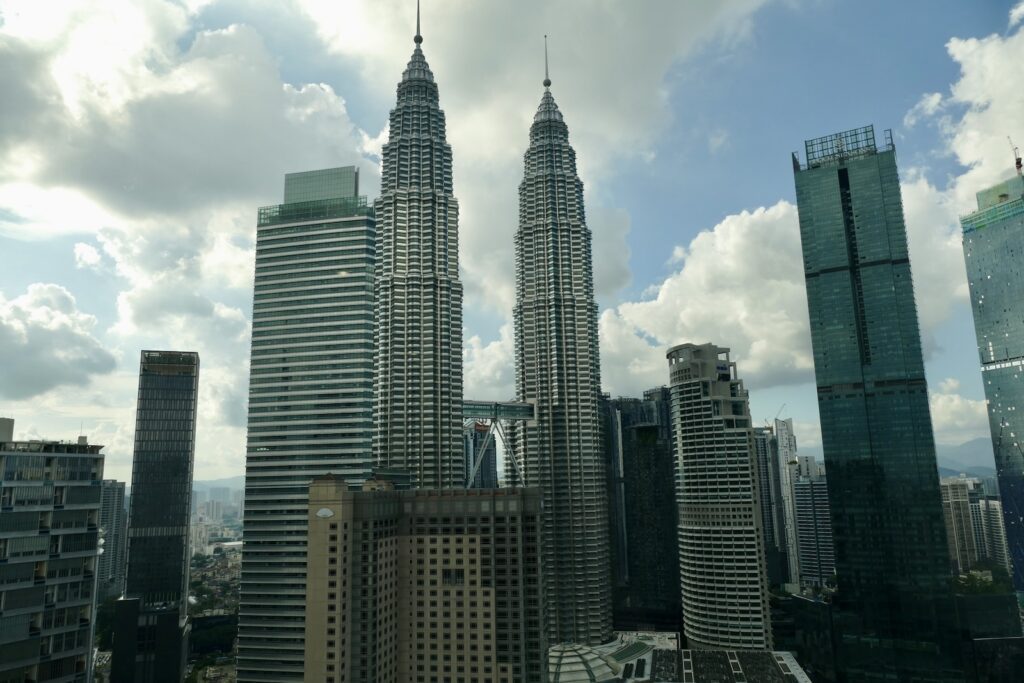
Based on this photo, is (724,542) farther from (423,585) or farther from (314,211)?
(314,211)

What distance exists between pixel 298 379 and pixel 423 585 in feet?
205

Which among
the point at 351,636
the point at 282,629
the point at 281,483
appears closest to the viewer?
the point at 351,636

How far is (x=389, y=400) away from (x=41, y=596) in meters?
123

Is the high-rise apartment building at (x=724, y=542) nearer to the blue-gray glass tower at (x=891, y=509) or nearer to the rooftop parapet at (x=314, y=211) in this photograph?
the blue-gray glass tower at (x=891, y=509)

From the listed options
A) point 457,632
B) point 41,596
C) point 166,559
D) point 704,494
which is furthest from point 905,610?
point 166,559

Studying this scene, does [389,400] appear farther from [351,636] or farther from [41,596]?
[41,596]

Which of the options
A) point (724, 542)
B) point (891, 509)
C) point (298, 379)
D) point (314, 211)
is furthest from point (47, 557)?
point (891, 509)

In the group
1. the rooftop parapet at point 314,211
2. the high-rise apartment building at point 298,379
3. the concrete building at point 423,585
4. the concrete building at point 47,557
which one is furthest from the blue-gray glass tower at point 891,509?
the concrete building at point 47,557

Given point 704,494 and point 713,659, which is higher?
point 704,494

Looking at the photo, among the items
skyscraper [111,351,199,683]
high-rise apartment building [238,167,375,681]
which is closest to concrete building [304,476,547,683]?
high-rise apartment building [238,167,375,681]

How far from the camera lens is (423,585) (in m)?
117

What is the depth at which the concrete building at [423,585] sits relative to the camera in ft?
335

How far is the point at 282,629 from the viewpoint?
135375mm

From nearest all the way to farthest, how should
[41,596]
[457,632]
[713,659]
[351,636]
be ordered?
[41,596], [351,636], [457,632], [713,659]
